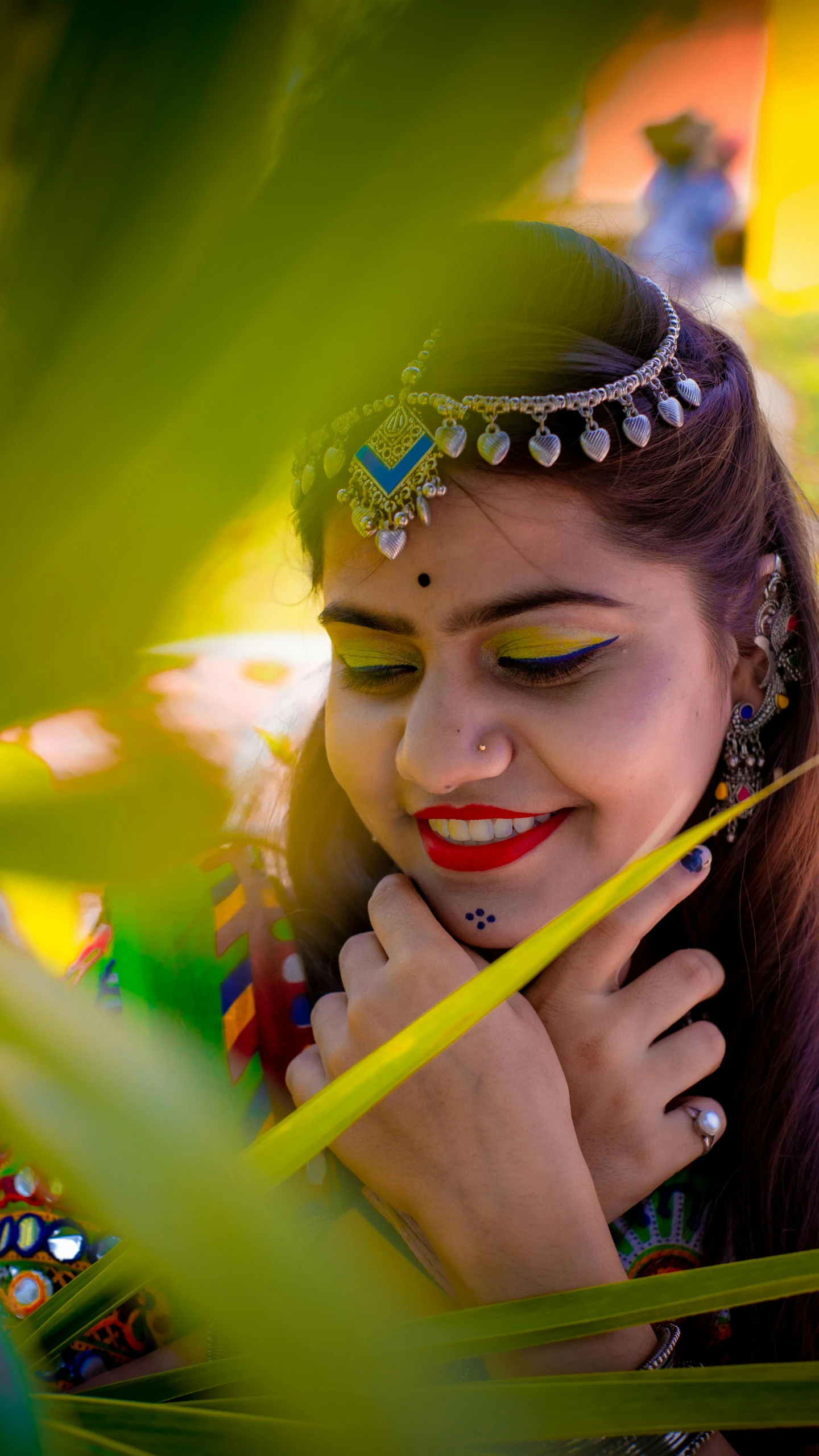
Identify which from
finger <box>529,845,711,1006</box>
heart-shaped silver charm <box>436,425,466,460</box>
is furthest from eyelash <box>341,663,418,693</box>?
finger <box>529,845,711,1006</box>

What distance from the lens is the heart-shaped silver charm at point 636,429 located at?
99cm

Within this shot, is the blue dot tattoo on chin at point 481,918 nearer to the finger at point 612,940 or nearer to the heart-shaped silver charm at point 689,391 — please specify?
the finger at point 612,940

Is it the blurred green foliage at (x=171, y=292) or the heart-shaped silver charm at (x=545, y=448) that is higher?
the heart-shaped silver charm at (x=545, y=448)

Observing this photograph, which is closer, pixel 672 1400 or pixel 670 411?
pixel 672 1400

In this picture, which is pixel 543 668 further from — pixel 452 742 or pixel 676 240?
pixel 676 240

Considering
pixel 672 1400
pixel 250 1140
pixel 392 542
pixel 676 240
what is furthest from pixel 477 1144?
pixel 676 240

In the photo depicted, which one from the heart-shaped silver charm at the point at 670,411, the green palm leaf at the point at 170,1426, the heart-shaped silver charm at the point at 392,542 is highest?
the heart-shaped silver charm at the point at 670,411

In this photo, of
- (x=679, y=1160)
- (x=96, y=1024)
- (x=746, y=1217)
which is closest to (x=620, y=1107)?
(x=679, y=1160)

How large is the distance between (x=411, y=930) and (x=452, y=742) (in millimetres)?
234

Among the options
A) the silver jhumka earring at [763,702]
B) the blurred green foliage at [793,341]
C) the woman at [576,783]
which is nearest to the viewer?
the woman at [576,783]

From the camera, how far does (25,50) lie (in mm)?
92

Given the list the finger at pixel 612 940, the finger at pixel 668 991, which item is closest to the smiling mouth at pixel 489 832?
the finger at pixel 612 940

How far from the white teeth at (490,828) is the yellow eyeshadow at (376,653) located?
0.16 meters

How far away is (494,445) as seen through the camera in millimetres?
941
